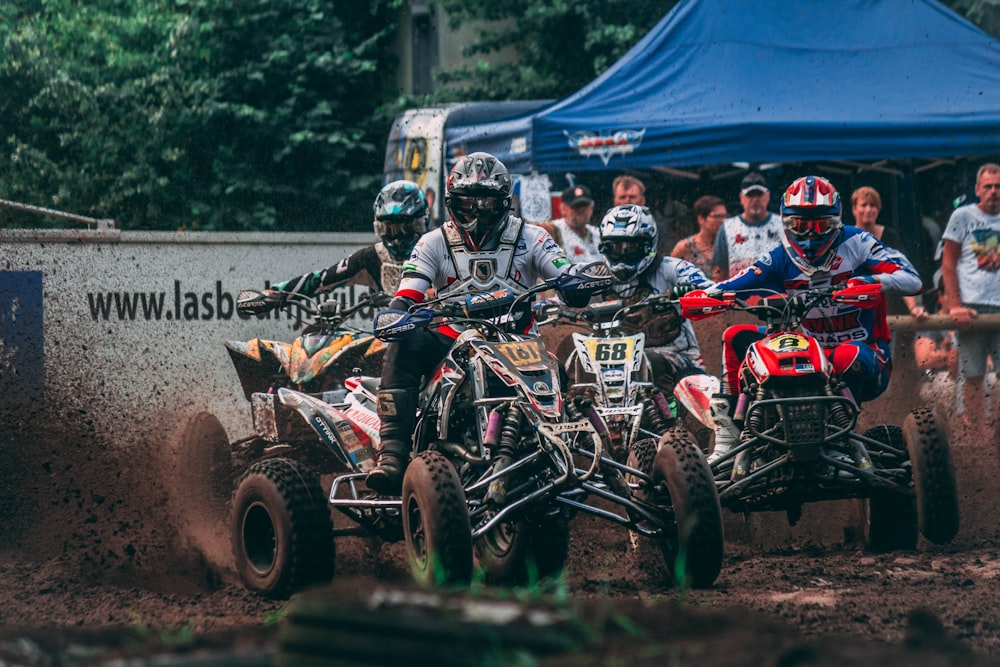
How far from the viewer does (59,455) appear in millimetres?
9906

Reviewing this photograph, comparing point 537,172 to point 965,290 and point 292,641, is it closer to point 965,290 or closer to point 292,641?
point 965,290

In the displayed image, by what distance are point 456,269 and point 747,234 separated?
4.33 metres

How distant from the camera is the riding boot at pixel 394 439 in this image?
7.12 meters

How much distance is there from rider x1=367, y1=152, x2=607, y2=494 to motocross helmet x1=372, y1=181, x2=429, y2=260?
57.7 inches

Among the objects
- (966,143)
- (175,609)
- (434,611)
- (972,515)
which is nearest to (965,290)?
(966,143)

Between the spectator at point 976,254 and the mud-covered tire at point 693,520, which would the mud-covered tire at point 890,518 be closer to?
the mud-covered tire at point 693,520

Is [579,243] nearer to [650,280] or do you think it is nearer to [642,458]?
[650,280]

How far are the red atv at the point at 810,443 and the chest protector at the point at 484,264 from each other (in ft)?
3.56

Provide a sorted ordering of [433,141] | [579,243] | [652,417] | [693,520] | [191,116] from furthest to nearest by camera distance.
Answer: [191,116] → [433,141] → [579,243] → [652,417] → [693,520]

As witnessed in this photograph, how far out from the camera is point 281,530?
7020 millimetres

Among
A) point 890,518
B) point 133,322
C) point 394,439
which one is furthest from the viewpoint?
point 133,322

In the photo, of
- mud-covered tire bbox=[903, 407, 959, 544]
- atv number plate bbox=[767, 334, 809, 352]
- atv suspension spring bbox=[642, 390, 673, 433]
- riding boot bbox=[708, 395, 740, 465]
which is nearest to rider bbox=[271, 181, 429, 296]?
atv suspension spring bbox=[642, 390, 673, 433]

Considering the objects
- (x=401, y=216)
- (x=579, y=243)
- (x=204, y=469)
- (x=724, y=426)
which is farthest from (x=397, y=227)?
(x=579, y=243)

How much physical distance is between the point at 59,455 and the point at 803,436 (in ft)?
17.5
